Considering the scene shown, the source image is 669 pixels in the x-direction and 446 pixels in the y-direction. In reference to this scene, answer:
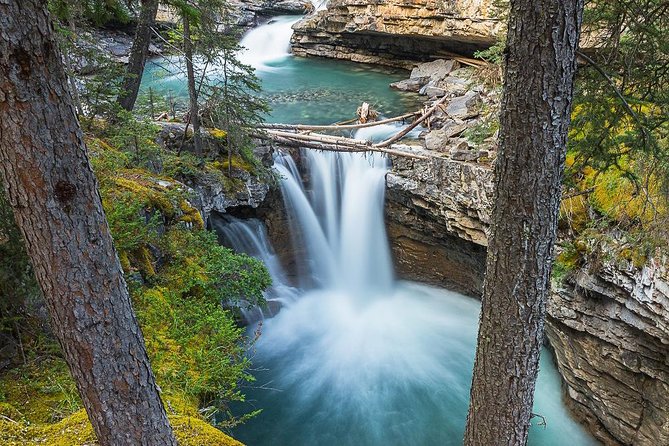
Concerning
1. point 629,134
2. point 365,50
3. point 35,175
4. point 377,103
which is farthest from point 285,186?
point 365,50

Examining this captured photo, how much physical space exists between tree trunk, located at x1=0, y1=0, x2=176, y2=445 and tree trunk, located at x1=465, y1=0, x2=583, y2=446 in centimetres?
233

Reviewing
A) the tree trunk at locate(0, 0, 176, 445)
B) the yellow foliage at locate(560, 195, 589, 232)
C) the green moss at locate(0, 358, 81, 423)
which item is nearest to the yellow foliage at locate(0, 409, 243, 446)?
the green moss at locate(0, 358, 81, 423)

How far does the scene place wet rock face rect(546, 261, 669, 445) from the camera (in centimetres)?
604

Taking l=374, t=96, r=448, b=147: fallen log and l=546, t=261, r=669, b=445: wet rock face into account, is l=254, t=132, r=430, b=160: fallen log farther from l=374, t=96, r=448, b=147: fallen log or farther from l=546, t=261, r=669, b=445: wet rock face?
l=546, t=261, r=669, b=445: wet rock face

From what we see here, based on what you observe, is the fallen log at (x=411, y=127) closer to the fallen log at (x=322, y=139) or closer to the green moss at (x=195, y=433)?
the fallen log at (x=322, y=139)

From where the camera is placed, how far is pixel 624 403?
693cm

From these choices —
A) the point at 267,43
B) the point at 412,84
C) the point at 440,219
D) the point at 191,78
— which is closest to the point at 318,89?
the point at 412,84

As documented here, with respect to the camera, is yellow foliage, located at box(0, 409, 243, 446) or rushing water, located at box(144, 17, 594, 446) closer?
yellow foliage, located at box(0, 409, 243, 446)

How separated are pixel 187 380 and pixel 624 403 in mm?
6442

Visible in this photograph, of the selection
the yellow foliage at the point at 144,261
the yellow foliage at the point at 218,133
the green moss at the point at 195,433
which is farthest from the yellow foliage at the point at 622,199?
the yellow foliage at the point at 218,133

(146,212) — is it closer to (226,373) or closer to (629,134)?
(226,373)

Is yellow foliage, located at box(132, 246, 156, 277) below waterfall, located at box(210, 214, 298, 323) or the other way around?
the other way around

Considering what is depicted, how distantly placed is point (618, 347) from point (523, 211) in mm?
5134

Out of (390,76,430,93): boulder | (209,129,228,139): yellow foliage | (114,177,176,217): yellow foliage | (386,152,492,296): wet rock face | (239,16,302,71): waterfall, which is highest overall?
(239,16,302,71): waterfall
